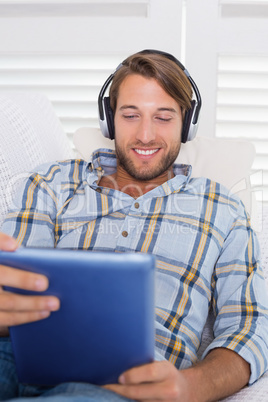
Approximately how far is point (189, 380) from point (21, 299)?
1.18ft

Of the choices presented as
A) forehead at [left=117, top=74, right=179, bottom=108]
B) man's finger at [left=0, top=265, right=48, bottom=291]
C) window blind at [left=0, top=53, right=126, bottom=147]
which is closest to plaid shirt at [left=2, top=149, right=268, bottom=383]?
forehead at [left=117, top=74, right=179, bottom=108]

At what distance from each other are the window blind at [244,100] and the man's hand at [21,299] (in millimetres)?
1360

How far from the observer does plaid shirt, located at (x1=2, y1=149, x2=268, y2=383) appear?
103cm

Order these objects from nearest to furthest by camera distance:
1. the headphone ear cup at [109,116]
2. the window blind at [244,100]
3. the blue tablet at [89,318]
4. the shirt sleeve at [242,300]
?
1. the blue tablet at [89,318]
2. the shirt sleeve at [242,300]
3. the headphone ear cup at [109,116]
4. the window blind at [244,100]

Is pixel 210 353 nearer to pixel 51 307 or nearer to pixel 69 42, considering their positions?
pixel 51 307

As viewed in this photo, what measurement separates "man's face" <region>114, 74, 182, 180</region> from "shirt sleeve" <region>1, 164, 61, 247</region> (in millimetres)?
230

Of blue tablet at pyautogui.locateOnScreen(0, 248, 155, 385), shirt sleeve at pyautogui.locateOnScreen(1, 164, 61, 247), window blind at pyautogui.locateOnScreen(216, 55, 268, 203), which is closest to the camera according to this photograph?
blue tablet at pyautogui.locateOnScreen(0, 248, 155, 385)

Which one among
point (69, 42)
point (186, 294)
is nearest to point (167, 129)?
point (186, 294)

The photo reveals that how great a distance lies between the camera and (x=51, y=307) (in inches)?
25.0

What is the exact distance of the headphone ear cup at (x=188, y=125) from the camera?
4.20ft

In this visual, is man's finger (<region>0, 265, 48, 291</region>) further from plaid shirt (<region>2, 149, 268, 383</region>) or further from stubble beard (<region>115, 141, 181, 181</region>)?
stubble beard (<region>115, 141, 181, 181</region>)

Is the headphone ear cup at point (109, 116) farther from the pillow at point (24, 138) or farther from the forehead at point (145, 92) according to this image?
the pillow at point (24, 138)

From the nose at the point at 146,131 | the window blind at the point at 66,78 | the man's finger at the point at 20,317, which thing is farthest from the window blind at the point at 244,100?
the man's finger at the point at 20,317

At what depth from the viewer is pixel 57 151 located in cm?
145
